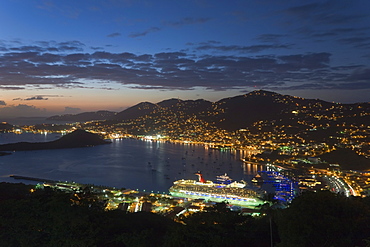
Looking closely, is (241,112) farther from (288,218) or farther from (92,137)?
(288,218)

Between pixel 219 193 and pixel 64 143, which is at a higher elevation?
pixel 64 143

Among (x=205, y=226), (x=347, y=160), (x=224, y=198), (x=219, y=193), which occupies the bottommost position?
(x=224, y=198)

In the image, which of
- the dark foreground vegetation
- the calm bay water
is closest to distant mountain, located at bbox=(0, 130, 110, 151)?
the calm bay water

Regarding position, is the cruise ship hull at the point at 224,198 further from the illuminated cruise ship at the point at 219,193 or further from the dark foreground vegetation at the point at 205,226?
the dark foreground vegetation at the point at 205,226

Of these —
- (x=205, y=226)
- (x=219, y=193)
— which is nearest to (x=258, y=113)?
(x=219, y=193)

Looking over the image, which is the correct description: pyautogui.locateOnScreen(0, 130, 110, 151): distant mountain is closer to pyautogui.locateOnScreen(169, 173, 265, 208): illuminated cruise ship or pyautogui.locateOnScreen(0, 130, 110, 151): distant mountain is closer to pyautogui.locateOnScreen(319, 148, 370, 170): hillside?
pyautogui.locateOnScreen(169, 173, 265, 208): illuminated cruise ship

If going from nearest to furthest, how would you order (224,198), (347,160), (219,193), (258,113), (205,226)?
1. (205,226)
2. (224,198)
3. (219,193)
4. (347,160)
5. (258,113)

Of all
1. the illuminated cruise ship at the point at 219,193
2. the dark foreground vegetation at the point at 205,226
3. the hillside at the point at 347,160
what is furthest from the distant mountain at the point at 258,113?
the dark foreground vegetation at the point at 205,226

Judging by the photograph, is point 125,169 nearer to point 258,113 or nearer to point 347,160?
point 347,160
